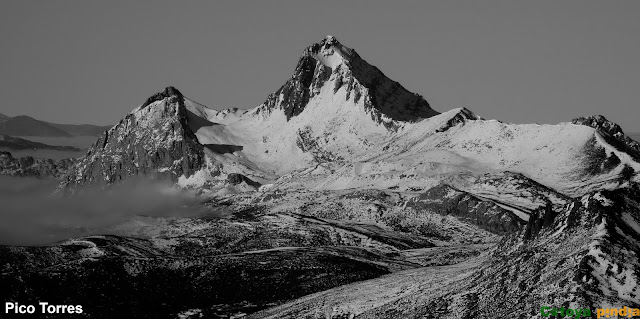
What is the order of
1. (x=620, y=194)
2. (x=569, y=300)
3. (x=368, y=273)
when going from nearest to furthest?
(x=569, y=300) < (x=620, y=194) < (x=368, y=273)

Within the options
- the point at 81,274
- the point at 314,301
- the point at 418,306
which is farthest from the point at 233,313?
the point at 418,306

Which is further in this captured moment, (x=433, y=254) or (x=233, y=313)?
(x=433, y=254)

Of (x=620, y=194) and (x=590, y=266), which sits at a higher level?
(x=620, y=194)

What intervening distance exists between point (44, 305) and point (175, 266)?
28.0 metres

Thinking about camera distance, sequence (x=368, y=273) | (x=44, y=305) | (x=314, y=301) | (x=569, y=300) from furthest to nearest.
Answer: (x=368, y=273), (x=44, y=305), (x=314, y=301), (x=569, y=300)

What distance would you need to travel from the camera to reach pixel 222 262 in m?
166

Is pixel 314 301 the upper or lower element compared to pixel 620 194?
lower

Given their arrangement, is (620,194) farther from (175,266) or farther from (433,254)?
(433,254)

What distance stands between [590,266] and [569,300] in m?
4.32

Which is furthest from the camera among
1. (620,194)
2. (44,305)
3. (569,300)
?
(44,305)

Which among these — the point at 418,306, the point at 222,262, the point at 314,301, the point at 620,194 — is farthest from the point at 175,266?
the point at 620,194

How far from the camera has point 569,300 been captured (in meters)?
87.9

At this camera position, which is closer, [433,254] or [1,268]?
[1,268]

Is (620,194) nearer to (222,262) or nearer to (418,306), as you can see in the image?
(418,306)
